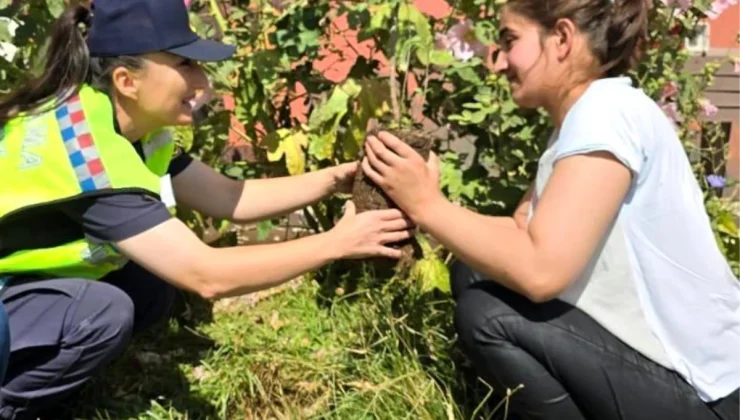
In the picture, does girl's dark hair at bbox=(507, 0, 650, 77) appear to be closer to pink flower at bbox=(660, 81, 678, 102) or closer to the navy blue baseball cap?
the navy blue baseball cap

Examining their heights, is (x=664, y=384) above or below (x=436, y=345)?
above

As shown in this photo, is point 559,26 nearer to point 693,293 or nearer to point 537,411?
point 693,293

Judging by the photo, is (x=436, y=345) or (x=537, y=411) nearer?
(x=537, y=411)

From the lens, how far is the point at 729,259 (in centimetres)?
354

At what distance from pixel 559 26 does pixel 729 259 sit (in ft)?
4.82

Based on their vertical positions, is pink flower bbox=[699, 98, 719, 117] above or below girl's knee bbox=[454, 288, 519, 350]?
above

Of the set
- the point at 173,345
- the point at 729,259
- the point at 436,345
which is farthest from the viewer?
the point at 729,259

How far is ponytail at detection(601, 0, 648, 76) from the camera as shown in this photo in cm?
240

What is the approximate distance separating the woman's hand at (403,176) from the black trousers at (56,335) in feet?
2.25

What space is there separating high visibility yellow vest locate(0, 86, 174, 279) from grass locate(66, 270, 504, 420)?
498 mm

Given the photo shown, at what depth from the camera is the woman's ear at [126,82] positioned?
95.4 inches

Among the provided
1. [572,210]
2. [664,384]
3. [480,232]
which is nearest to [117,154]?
[480,232]

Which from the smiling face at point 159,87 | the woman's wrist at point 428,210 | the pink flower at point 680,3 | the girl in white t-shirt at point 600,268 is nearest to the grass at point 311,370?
the girl in white t-shirt at point 600,268

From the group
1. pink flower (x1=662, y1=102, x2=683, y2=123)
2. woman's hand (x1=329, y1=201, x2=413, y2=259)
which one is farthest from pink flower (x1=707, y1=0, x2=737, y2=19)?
woman's hand (x1=329, y1=201, x2=413, y2=259)
